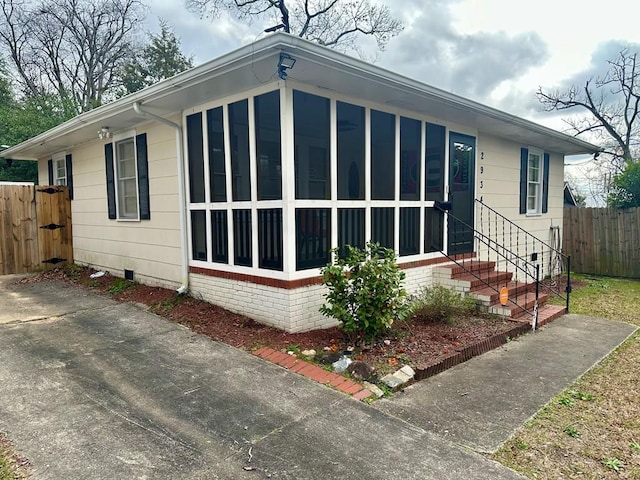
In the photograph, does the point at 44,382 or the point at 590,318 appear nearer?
the point at 44,382

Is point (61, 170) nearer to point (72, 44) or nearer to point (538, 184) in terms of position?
point (538, 184)

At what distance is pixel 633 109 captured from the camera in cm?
1769

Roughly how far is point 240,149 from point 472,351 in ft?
12.1

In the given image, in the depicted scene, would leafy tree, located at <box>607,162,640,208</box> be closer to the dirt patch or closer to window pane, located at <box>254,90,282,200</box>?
the dirt patch

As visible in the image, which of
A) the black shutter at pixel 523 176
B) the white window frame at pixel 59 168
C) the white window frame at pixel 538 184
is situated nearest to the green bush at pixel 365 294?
the black shutter at pixel 523 176

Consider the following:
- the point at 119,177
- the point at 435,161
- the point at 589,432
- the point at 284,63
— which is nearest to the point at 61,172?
the point at 119,177

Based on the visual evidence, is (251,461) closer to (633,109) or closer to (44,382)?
(44,382)

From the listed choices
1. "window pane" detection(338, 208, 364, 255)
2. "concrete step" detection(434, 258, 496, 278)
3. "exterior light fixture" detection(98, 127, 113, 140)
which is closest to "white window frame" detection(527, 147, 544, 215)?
"concrete step" detection(434, 258, 496, 278)

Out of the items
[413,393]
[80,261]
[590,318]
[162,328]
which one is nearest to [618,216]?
[590,318]

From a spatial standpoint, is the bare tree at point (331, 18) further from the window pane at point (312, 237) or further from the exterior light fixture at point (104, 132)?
the window pane at point (312, 237)

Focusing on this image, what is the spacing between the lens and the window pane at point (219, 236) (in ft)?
18.2

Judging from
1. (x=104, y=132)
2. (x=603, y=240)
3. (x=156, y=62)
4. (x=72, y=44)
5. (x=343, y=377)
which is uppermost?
(x=72, y=44)

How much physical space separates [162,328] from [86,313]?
144 cm

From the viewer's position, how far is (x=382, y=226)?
5.88m
